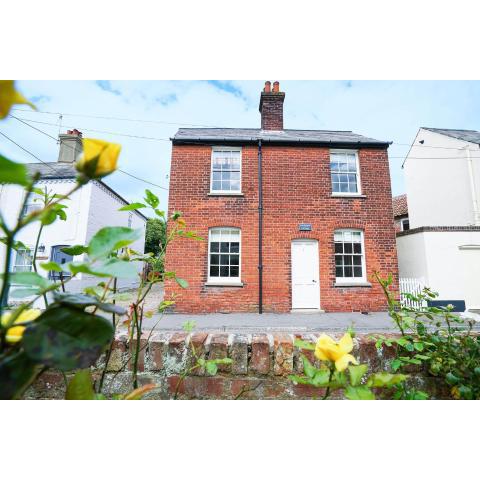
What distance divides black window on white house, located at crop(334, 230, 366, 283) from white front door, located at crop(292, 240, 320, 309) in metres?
0.72

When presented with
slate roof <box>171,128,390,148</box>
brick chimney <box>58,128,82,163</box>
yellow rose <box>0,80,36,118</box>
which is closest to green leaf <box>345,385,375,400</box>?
yellow rose <box>0,80,36,118</box>

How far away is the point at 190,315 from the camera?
769 centimetres

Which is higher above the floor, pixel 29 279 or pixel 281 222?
pixel 281 222

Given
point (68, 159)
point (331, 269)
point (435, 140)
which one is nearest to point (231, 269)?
A: point (331, 269)

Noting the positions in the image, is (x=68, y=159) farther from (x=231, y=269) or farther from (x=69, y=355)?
(x=69, y=355)

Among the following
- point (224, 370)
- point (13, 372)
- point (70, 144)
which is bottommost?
point (224, 370)

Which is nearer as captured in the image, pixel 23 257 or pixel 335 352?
pixel 335 352

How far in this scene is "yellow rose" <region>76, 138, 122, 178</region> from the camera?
17.3 inches

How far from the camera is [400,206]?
50.0ft

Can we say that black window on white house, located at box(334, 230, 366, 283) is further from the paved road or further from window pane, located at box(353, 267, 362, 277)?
the paved road

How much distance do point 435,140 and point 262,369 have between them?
634 inches

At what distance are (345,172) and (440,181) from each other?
684cm

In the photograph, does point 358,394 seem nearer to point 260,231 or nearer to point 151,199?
point 151,199

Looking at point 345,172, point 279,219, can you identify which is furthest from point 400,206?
point 279,219
